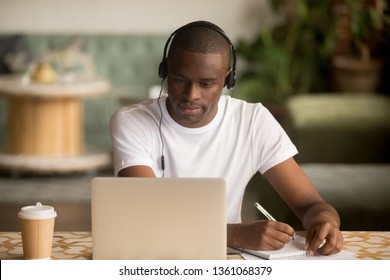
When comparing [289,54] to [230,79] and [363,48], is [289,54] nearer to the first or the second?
[363,48]

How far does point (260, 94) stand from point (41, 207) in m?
4.45

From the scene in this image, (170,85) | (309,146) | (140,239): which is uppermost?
(170,85)

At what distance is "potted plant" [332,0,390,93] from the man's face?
376cm

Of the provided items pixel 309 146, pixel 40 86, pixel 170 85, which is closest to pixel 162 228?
pixel 170 85

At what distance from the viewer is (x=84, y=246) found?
1508mm

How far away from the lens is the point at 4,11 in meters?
6.05

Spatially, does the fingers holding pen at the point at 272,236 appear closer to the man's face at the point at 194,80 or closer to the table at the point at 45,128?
the man's face at the point at 194,80

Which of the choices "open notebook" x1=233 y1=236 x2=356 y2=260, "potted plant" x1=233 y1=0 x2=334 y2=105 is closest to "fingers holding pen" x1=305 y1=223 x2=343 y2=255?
"open notebook" x1=233 y1=236 x2=356 y2=260

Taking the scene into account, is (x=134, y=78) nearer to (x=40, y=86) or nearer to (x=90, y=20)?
(x=90, y=20)

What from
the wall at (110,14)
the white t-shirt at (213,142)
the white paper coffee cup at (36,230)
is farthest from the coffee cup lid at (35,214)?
the wall at (110,14)

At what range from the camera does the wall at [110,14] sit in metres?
6.05

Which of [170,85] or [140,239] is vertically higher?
[170,85]

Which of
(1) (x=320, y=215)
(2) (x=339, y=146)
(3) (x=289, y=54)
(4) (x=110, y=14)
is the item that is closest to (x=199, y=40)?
(1) (x=320, y=215)

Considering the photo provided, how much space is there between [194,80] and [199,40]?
0.09 meters
